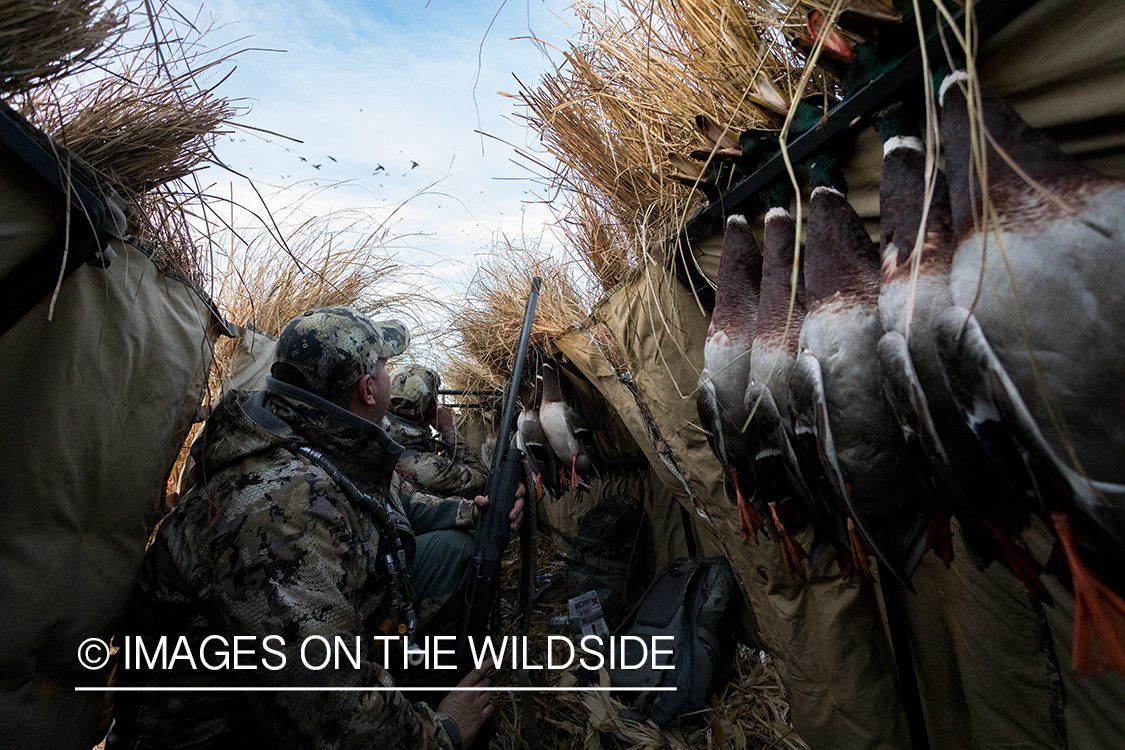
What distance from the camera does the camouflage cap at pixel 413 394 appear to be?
159 inches

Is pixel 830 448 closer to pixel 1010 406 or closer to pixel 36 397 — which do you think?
pixel 1010 406

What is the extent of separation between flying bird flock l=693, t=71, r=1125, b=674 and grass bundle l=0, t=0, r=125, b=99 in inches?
53.3

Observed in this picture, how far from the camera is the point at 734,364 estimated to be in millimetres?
1154

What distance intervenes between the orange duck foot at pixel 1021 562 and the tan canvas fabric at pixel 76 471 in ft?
5.74

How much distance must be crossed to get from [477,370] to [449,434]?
0.67 m

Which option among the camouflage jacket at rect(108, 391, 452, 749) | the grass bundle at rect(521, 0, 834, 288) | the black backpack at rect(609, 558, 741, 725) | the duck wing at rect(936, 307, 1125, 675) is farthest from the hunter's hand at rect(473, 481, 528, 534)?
the duck wing at rect(936, 307, 1125, 675)

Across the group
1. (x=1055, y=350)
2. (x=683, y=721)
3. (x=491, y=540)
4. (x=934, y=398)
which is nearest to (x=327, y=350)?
(x=491, y=540)

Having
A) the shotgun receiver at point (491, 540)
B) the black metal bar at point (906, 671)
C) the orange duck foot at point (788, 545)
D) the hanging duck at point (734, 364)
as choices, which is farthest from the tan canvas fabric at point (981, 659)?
the shotgun receiver at point (491, 540)

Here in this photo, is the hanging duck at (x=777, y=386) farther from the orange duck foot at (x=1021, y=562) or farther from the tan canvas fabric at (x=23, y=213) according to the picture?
the tan canvas fabric at (x=23, y=213)

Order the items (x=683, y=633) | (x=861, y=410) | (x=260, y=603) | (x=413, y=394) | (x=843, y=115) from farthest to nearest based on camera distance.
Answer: (x=413, y=394) < (x=683, y=633) < (x=260, y=603) < (x=843, y=115) < (x=861, y=410)

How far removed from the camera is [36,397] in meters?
1.11

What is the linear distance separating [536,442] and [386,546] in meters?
2.09

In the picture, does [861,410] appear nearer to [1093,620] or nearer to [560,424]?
[1093,620]

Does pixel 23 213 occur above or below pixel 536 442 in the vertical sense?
below
